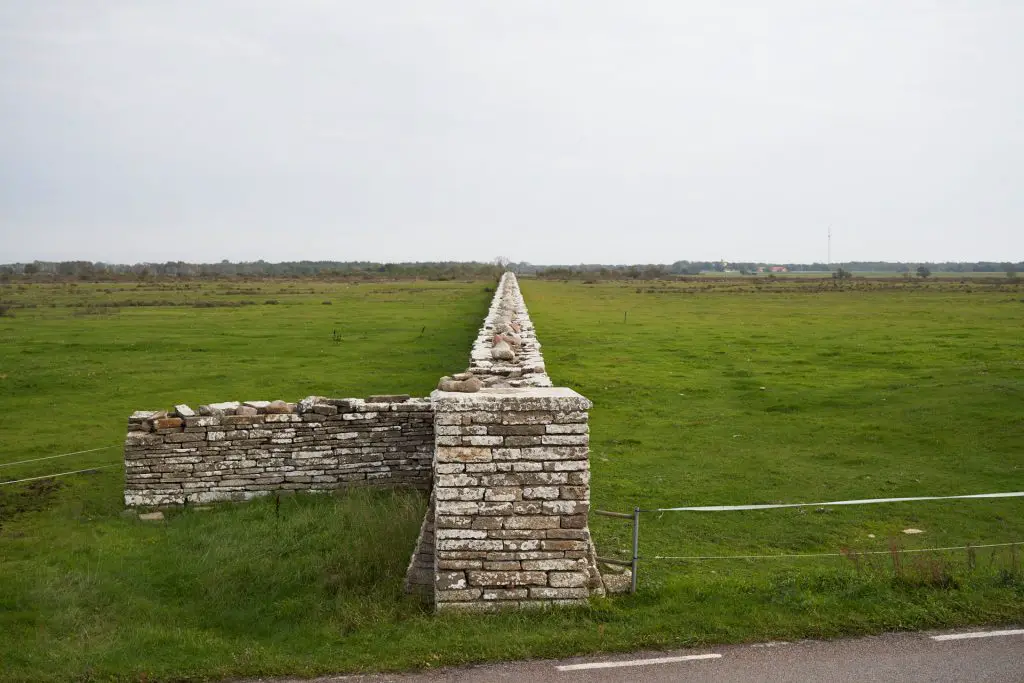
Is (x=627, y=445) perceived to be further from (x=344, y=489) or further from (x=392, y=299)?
(x=392, y=299)

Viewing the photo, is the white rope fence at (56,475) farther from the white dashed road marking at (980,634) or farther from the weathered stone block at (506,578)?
the white dashed road marking at (980,634)

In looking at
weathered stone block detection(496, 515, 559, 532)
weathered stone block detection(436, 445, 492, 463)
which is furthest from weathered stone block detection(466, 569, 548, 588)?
weathered stone block detection(436, 445, 492, 463)

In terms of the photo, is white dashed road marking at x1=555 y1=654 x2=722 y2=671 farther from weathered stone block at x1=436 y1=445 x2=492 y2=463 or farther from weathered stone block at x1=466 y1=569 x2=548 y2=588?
weathered stone block at x1=436 y1=445 x2=492 y2=463

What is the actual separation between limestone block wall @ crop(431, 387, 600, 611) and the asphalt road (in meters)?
0.81

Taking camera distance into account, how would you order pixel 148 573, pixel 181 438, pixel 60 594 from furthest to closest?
pixel 181 438, pixel 148 573, pixel 60 594

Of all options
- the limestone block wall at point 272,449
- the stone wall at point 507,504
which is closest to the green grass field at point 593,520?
the stone wall at point 507,504

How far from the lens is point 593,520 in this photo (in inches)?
392

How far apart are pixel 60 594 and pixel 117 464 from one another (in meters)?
5.71

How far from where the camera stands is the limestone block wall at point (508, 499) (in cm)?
664

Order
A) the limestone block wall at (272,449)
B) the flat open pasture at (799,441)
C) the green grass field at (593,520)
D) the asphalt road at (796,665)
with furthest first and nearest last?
the limestone block wall at (272,449), the flat open pasture at (799,441), the green grass field at (593,520), the asphalt road at (796,665)

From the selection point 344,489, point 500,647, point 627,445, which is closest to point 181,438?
point 344,489

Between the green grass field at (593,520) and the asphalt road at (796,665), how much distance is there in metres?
0.18

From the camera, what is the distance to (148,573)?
8258mm

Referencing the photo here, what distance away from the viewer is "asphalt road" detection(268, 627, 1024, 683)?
5699 mm
